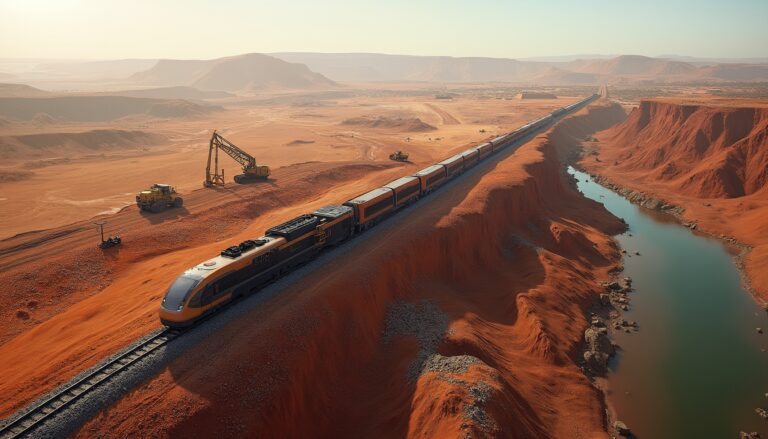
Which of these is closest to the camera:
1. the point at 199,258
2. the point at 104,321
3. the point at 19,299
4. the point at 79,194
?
the point at 104,321

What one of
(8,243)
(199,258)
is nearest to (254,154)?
(8,243)

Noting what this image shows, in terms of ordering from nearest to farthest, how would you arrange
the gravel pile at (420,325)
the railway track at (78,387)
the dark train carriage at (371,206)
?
1. the railway track at (78,387)
2. the gravel pile at (420,325)
3. the dark train carriage at (371,206)

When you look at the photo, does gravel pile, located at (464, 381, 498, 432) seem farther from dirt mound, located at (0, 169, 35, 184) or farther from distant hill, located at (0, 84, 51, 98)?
distant hill, located at (0, 84, 51, 98)

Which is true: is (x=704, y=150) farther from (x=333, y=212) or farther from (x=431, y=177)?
(x=333, y=212)

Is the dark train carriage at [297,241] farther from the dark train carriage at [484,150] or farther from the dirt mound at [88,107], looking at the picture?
the dirt mound at [88,107]

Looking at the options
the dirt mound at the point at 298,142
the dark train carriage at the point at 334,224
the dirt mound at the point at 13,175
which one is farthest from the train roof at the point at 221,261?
the dirt mound at the point at 298,142

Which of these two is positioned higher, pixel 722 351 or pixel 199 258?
pixel 199 258

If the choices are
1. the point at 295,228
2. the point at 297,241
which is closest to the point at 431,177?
the point at 295,228

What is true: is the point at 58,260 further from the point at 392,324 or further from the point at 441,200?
the point at 441,200
